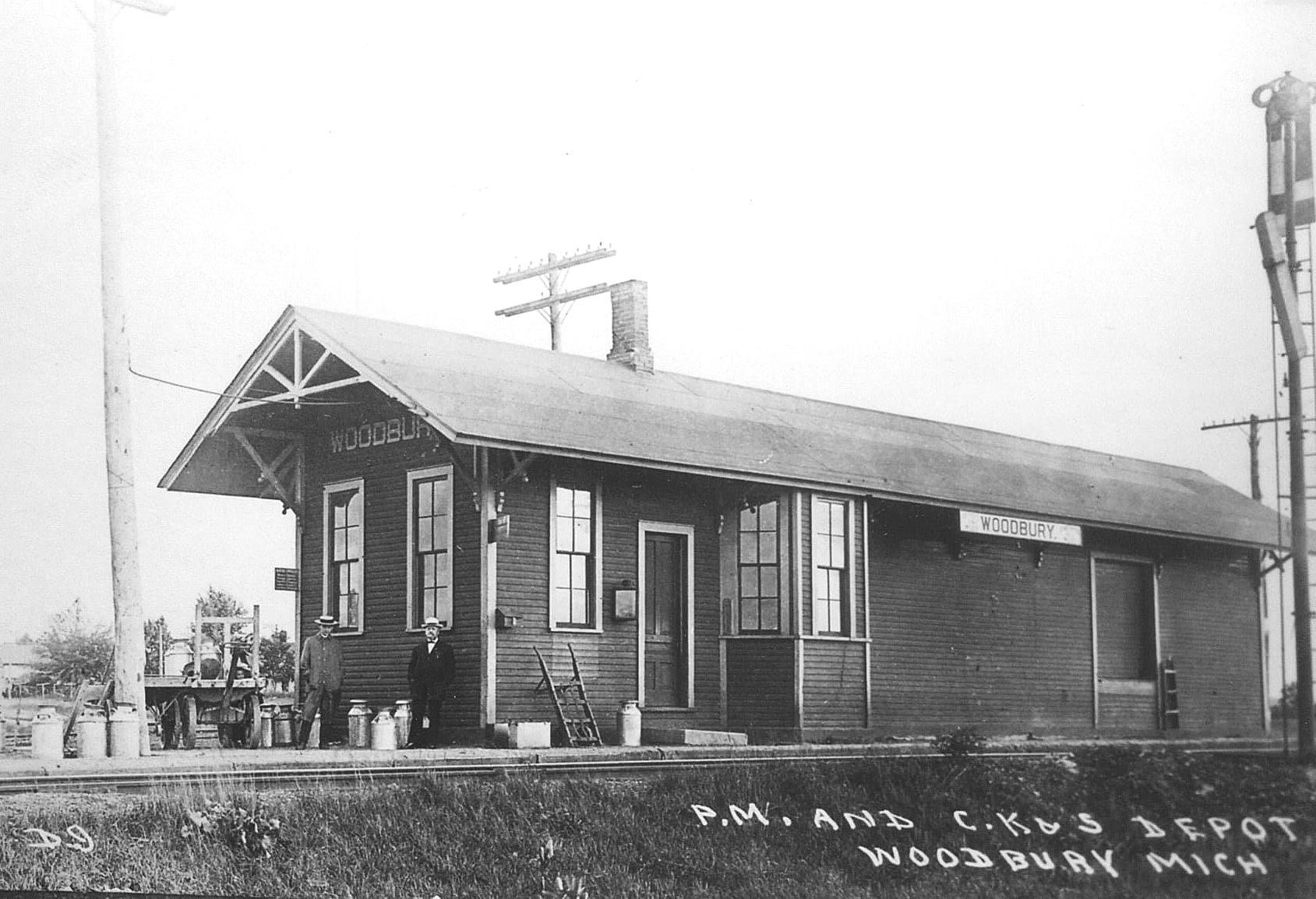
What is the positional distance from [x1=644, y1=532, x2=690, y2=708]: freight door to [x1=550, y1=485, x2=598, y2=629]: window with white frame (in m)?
0.89

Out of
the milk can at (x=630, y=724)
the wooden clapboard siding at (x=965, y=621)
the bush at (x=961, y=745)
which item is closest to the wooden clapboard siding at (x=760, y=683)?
the wooden clapboard siding at (x=965, y=621)

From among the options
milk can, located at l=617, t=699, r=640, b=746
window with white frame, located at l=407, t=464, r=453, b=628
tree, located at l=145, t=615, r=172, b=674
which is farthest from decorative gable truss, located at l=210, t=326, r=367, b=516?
milk can, located at l=617, t=699, r=640, b=746

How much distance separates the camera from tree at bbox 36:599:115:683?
14188 millimetres

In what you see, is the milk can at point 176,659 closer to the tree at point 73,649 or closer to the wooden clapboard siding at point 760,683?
the tree at point 73,649

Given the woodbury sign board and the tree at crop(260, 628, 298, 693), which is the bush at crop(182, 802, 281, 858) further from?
the tree at crop(260, 628, 298, 693)

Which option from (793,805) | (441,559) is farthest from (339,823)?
(441,559)

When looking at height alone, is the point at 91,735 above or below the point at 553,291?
below

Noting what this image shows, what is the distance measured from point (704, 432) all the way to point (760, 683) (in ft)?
9.86

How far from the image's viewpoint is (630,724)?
1622cm

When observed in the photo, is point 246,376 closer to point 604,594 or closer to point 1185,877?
point 604,594

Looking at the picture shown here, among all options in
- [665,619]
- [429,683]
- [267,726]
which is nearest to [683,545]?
[665,619]

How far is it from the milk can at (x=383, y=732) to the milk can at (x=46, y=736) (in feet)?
10.7

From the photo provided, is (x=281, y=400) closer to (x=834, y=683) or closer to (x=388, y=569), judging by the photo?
(x=388, y=569)

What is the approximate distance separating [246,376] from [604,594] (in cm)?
467
